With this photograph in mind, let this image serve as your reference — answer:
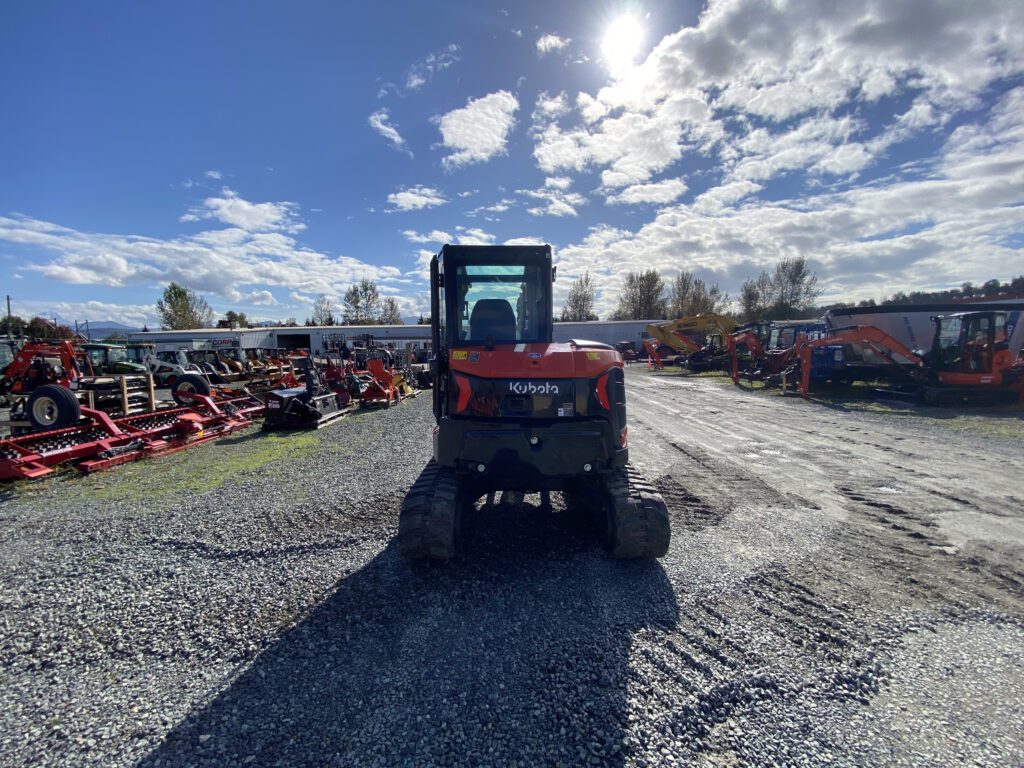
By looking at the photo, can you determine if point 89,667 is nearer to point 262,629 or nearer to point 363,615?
point 262,629

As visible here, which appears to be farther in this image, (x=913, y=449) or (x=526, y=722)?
(x=913, y=449)

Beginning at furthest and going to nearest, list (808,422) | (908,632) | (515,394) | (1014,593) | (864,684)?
1. (808,422)
2. (515,394)
3. (1014,593)
4. (908,632)
5. (864,684)

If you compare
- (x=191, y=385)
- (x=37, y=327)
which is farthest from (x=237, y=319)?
(x=191, y=385)

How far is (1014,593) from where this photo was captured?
342 centimetres

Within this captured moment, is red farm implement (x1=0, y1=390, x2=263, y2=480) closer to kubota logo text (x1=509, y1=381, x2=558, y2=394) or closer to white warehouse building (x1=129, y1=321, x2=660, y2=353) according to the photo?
kubota logo text (x1=509, y1=381, x2=558, y2=394)

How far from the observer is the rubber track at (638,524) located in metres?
3.68

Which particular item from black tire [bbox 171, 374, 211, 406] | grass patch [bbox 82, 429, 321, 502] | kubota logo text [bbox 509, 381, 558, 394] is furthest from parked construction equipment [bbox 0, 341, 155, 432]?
kubota logo text [bbox 509, 381, 558, 394]

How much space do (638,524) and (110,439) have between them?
8462 millimetres

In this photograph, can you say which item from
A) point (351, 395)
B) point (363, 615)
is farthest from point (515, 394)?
point (351, 395)

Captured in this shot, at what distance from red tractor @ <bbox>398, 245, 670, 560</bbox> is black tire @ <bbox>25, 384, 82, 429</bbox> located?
347 inches

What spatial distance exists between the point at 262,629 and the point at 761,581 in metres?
3.70

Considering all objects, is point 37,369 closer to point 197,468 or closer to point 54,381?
point 54,381

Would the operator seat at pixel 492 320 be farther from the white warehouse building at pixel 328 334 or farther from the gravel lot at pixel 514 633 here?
the white warehouse building at pixel 328 334

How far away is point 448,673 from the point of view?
264cm
